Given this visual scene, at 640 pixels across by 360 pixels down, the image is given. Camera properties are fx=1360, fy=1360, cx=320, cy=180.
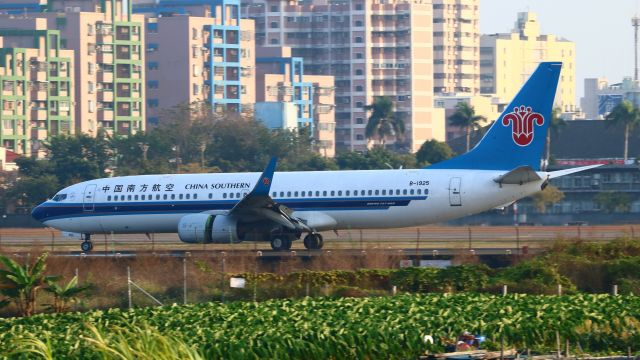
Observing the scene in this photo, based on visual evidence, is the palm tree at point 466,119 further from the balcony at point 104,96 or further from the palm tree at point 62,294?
the palm tree at point 62,294

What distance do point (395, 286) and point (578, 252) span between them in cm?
726

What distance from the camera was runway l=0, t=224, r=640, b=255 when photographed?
52325 millimetres

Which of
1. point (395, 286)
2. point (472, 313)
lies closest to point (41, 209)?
point (395, 286)

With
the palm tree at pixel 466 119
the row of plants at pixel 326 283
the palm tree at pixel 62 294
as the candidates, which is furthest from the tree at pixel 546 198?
the palm tree at pixel 62 294

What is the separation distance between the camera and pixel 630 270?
121ft

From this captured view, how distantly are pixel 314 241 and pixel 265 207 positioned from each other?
104 inches

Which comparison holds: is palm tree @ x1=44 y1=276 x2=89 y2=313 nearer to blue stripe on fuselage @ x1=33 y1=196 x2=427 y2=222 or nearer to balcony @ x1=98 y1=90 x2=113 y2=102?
blue stripe on fuselage @ x1=33 y1=196 x2=427 y2=222

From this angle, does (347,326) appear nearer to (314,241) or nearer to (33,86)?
(314,241)

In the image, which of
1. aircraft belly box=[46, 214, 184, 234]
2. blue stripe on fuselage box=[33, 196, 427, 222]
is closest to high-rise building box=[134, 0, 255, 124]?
blue stripe on fuselage box=[33, 196, 427, 222]

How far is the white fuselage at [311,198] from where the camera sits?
4816 centimetres

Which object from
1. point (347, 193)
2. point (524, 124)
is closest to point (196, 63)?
point (347, 193)

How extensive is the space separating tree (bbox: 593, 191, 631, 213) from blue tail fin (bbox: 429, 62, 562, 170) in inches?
1629

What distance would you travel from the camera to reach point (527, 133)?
48375mm

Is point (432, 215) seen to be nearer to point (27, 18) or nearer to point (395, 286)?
point (395, 286)
